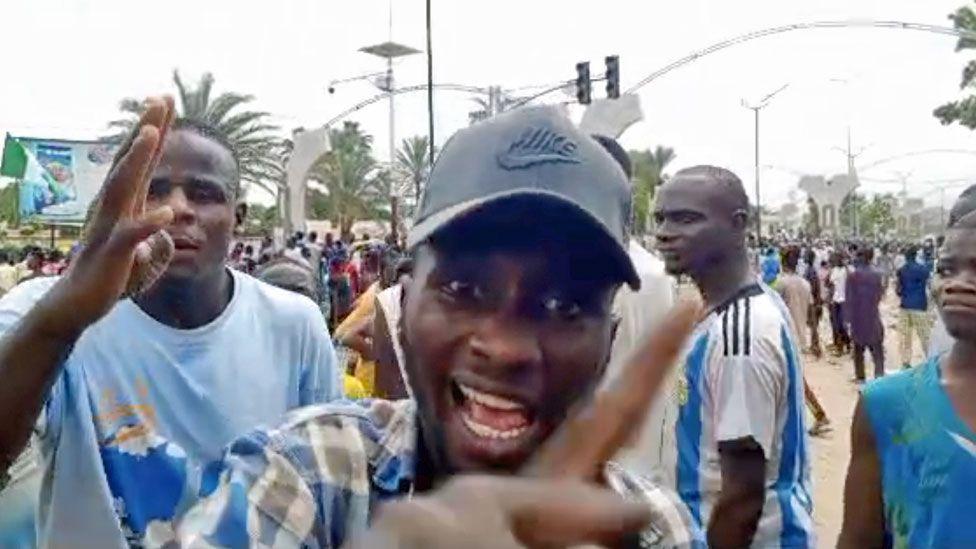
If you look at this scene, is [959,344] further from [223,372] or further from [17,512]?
[17,512]

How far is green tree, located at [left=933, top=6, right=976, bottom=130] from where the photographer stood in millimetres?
38906

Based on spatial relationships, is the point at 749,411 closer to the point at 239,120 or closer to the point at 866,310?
the point at 866,310

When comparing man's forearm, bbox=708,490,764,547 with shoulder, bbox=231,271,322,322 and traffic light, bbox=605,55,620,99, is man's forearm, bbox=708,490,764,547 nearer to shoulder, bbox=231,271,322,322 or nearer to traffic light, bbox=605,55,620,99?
shoulder, bbox=231,271,322,322

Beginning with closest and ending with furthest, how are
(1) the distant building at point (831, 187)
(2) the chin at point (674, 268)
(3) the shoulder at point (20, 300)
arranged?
(3) the shoulder at point (20, 300), (2) the chin at point (674, 268), (1) the distant building at point (831, 187)

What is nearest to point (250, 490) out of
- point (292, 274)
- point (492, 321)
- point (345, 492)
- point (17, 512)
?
point (345, 492)

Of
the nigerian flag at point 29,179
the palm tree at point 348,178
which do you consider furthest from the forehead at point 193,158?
the palm tree at point 348,178

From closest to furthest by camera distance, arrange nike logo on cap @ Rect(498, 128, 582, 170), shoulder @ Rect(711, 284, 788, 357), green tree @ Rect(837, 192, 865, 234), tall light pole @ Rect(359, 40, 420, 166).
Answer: nike logo on cap @ Rect(498, 128, 582, 170) → shoulder @ Rect(711, 284, 788, 357) → tall light pole @ Rect(359, 40, 420, 166) → green tree @ Rect(837, 192, 865, 234)

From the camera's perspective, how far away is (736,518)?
11.7 feet

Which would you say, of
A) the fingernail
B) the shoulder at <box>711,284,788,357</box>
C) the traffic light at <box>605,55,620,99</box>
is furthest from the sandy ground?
the traffic light at <box>605,55,620,99</box>

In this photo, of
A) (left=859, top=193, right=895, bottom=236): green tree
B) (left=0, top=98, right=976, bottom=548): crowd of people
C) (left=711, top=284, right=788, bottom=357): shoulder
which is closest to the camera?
(left=0, top=98, right=976, bottom=548): crowd of people

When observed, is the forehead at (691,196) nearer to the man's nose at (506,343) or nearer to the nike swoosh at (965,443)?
the nike swoosh at (965,443)

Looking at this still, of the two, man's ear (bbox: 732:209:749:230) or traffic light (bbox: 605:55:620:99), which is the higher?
traffic light (bbox: 605:55:620:99)

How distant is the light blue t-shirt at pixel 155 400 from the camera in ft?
8.37

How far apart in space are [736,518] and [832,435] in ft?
30.3
